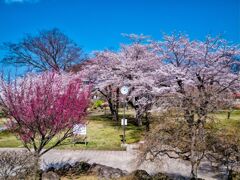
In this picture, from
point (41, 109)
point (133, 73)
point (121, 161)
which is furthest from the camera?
point (133, 73)

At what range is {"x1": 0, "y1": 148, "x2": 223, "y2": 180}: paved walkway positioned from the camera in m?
10.3

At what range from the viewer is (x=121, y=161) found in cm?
1169

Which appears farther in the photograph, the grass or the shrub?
the grass

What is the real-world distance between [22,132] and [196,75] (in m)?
10.2

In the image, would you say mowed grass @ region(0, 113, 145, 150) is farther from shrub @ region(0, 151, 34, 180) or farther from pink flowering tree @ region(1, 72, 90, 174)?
shrub @ region(0, 151, 34, 180)

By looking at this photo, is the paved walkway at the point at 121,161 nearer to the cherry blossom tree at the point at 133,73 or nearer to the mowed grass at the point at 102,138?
the mowed grass at the point at 102,138

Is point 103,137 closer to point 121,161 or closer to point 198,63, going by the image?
point 121,161

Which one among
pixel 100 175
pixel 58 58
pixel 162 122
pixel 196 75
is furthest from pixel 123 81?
pixel 58 58

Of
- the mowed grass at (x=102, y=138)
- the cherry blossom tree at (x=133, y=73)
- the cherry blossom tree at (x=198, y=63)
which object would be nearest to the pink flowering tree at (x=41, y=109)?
the mowed grass at (x=102, y=138)

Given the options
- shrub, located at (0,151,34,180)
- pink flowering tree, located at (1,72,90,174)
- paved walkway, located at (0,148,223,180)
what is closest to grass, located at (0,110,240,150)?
paved walkway, located at (0,148,223,180)

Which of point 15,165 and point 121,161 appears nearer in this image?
point 15,165

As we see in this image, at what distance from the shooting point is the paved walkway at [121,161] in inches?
404

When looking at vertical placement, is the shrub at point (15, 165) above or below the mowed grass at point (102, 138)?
above

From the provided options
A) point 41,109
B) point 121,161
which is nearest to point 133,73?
point 121,161
